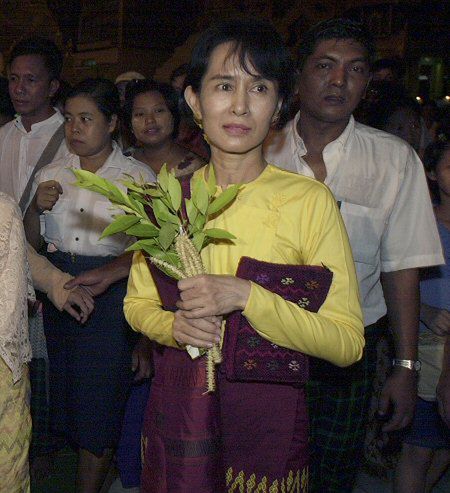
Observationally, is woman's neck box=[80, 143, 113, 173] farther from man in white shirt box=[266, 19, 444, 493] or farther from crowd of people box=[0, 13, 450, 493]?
man in white shirt box=[266, 19, 444, 493]

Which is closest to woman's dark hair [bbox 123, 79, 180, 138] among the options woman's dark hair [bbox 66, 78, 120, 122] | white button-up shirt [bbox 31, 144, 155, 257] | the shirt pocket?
woman's dark hair [bbox 66, 78, 120, 122]

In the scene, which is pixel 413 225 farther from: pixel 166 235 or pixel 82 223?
pixel 82 223

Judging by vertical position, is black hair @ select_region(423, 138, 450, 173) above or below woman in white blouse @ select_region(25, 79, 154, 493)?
above

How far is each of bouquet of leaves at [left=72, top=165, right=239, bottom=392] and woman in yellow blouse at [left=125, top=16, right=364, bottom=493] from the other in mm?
85

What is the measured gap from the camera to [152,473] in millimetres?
1905

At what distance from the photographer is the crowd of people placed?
1861 millimetres

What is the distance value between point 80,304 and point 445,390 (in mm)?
1667

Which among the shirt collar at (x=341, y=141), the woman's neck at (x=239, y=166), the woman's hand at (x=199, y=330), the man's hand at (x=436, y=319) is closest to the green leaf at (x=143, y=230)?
the woman's hand at (x=199, y=330)

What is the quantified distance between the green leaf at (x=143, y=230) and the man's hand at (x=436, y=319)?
1.70 meters

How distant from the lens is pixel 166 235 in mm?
1774

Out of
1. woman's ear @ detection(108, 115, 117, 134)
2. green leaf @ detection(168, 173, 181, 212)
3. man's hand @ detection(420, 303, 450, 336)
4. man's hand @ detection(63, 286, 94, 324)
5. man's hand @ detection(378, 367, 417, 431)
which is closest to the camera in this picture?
green leaf @ detection(168, 173, 181, 212)

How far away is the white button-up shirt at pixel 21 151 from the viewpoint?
4.21 metres

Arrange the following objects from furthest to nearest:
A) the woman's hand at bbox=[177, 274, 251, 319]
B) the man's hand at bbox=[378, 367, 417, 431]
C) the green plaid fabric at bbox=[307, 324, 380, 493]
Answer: the green plaid fabric at bbox=[307, 324, 380, 493] < the man's hand at bbox=[378, 367, 417, 431] < the woman's hand at bbox=[177, 274, 251, 319]

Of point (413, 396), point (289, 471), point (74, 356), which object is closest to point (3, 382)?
point (289, 471)
